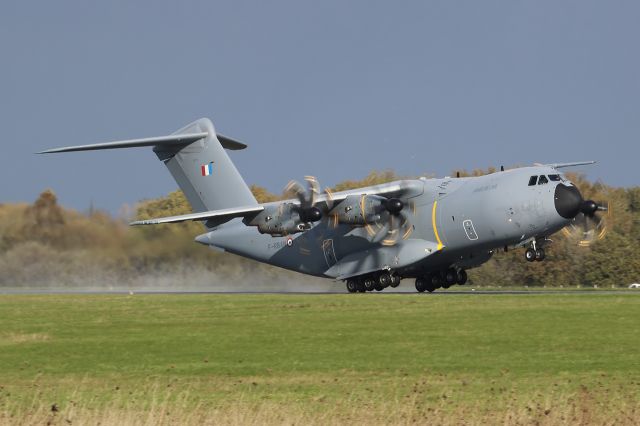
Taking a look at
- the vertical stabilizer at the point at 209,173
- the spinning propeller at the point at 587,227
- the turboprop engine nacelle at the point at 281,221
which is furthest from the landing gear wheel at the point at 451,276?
the vertical stabilizer at the point at 209,173

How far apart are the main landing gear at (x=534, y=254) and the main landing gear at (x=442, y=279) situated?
4.35 metres

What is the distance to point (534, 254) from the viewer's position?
34.2m

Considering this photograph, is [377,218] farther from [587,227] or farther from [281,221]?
[587,227]

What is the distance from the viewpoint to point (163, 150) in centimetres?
4200

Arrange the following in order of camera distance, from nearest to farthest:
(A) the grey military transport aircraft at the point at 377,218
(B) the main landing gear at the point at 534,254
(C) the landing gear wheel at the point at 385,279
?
(A) the grey military transport aircraft at the point at 377,218
(B) the main landing gear at the point at 534,254
(C) the landing gear wheel at the point at 385,279

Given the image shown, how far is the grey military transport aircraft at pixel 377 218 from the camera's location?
33750mm

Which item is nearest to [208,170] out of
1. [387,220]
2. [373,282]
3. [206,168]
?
[206,168]

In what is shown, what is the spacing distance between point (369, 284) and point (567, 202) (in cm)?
844

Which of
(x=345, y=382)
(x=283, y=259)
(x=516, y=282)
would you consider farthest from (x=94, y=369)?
(x=516, y=282)

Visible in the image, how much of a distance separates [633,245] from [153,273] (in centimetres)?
2479

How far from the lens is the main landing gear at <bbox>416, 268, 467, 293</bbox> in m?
38.5

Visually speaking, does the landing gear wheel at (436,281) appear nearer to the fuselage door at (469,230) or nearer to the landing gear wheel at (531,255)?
the fuselage door at (469,230)

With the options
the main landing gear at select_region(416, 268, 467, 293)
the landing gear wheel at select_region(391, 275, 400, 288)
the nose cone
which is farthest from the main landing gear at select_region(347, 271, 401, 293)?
the nose cone

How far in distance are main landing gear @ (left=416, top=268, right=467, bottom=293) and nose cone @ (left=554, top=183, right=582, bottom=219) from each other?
6370 millimetres
